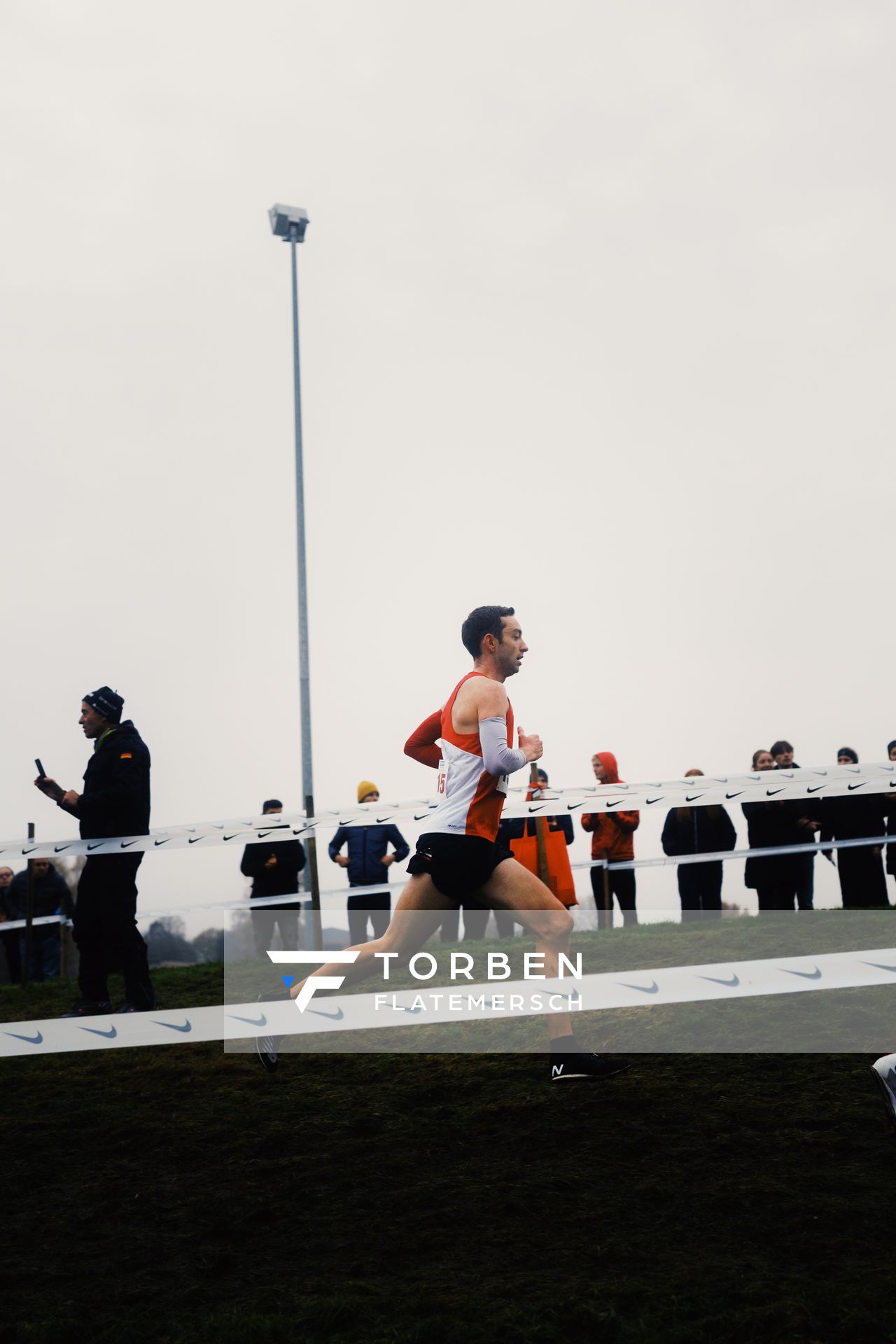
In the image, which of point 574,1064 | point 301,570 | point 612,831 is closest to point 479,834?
point 574,1064

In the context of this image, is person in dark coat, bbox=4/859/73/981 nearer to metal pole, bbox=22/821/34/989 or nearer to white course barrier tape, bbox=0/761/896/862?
metal pole, bbox=22/821/34/989

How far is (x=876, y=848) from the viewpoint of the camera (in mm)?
10609

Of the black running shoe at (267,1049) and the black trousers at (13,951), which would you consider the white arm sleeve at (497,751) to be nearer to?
the black running shoe at (267,1049)

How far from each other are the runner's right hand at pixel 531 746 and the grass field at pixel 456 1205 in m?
1.50

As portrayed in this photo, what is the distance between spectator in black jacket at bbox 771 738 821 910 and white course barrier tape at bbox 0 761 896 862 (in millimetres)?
1597

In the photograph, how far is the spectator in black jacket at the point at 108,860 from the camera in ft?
23.2

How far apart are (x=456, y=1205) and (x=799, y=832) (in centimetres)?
704

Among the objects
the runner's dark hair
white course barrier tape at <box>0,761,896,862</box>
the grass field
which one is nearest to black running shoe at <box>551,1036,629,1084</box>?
the grass field

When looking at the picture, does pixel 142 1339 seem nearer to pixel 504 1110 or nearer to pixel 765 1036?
pixel 504 1110

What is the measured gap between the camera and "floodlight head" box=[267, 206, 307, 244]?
57.0 feet

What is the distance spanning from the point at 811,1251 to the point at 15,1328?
7.30 ft

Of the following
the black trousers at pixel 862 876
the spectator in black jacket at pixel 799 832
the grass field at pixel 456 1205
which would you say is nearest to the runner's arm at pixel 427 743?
the grass field at pixel 456 1205

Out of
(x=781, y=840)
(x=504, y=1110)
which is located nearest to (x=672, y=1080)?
(x=504, y=1110)

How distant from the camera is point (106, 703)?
7.42 metres
